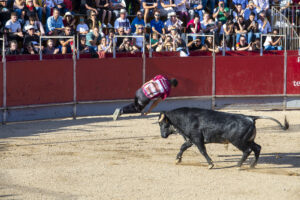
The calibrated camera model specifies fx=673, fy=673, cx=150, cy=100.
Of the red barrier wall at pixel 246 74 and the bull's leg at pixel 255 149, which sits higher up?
the red barrier wall at pixel 246 74

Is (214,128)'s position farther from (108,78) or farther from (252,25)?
(252,25)

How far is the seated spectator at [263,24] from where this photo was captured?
74.9ft

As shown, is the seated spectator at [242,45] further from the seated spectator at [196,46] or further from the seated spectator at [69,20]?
the seated spectator at [69,20]

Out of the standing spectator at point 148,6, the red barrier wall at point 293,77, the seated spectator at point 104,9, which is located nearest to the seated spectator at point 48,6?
the seated spectator at point 104,9

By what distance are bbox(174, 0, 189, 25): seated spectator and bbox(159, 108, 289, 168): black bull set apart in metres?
10.5

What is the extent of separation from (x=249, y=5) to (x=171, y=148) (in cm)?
1052

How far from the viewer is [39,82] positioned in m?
17.5

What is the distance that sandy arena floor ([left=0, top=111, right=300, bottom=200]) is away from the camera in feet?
34.2

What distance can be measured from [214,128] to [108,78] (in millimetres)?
7117

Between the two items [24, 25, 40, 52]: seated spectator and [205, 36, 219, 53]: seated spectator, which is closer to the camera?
[24, 25, 40, 52]: seated spectator

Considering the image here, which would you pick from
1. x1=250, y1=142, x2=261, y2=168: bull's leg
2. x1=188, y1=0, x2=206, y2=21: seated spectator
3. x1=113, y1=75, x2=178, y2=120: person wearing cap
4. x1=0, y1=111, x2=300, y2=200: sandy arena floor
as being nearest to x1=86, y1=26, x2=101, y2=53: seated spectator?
x1=0, y1=111, x2=300, y2=200: sandy arena floor

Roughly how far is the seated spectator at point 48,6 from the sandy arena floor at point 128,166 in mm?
4063

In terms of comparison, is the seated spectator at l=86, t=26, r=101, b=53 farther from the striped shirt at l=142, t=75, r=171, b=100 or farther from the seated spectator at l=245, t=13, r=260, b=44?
the seated spectator at l=245, t=13, r=260, b=44

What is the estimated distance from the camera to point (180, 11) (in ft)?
73.3
